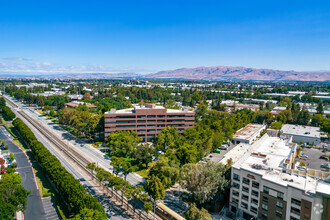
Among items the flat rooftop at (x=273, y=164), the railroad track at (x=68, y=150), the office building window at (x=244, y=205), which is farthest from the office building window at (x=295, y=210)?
the railroad track at (x=68, y=150)

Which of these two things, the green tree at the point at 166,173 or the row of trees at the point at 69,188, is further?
the green tree at the point at 166,173

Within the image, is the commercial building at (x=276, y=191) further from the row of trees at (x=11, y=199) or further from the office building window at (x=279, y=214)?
the row of trees at (x=11, y=199)

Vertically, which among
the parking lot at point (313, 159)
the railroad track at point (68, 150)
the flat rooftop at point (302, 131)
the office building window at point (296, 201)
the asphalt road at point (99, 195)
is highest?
the office building window at point (296, 201)

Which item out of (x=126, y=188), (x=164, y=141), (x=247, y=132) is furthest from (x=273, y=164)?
(x=247, y=132)

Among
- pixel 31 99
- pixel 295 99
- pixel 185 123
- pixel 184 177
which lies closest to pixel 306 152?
pixel 185 123

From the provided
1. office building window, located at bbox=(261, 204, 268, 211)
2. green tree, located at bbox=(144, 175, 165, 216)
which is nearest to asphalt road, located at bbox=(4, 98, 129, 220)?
green tree, located at bbox=(144, 175, 165, 216)
